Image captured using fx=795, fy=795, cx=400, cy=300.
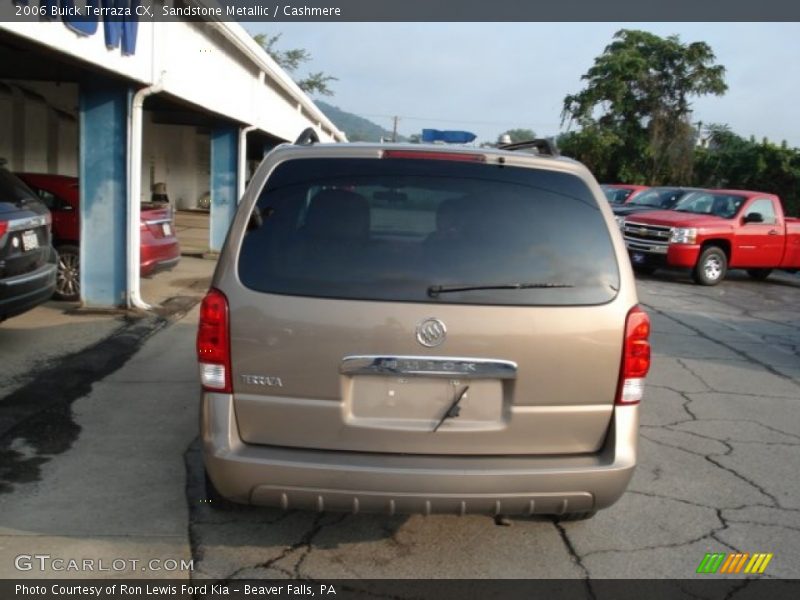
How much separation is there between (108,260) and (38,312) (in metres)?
0.96

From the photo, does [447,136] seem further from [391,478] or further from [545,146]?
[391,478]

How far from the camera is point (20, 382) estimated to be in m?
6.39

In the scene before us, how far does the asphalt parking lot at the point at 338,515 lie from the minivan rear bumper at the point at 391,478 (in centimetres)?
51

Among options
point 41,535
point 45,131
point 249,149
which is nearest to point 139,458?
point 41,535

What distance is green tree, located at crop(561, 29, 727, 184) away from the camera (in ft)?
126

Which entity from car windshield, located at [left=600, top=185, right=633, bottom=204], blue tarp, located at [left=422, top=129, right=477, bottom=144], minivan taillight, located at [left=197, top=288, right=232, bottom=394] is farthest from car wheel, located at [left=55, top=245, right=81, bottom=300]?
car windshield, located at [left=600, top=185, right=633, bottom=204]

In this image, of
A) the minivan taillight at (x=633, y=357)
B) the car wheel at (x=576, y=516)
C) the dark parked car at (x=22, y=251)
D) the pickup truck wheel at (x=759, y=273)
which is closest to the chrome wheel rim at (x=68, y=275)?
the dark parked car at (x=22, y=251)

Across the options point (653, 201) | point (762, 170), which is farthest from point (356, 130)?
point (653, 201)

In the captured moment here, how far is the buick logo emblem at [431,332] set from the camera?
3.25 m

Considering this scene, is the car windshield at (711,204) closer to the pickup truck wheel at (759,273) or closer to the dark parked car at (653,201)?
the dark parked car at (653,201)

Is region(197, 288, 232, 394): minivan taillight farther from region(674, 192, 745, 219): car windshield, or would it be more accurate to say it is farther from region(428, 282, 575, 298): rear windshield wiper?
region(674, 192, 745, 219): car windshield

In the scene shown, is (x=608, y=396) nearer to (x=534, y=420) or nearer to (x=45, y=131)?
(x=534, y=420)

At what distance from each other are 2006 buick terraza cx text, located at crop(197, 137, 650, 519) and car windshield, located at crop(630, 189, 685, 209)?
15396 mm

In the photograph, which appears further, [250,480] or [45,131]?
[45,131]
